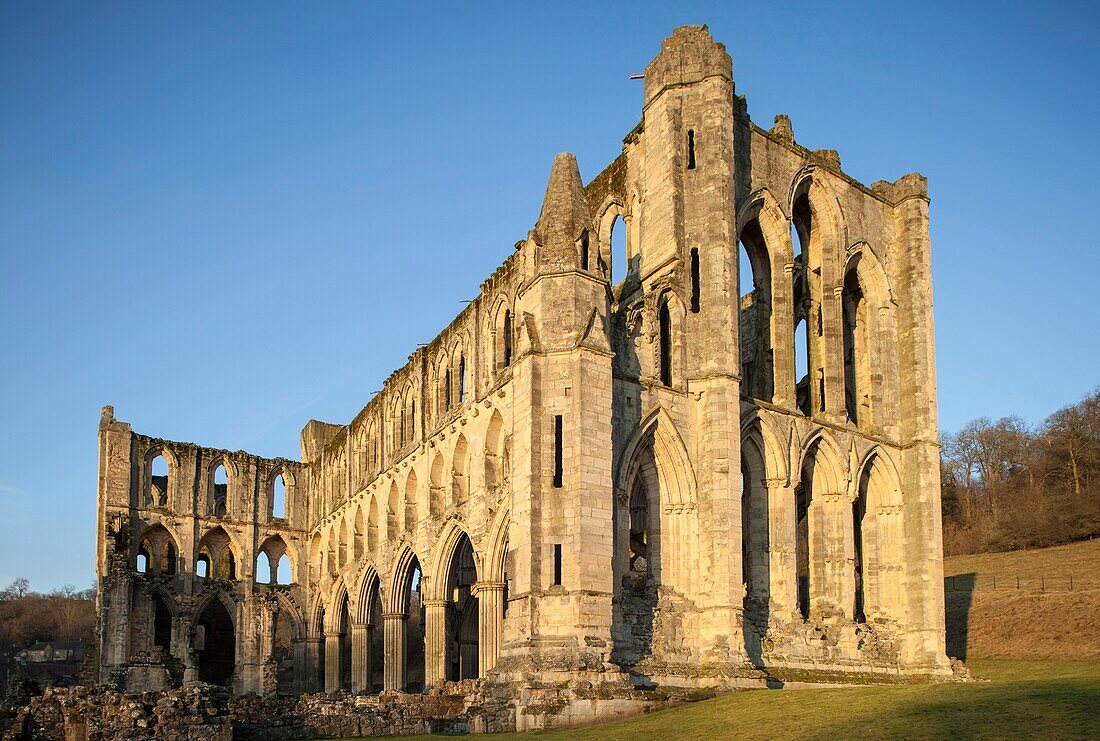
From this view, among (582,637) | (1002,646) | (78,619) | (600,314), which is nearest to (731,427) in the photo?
(600,314)

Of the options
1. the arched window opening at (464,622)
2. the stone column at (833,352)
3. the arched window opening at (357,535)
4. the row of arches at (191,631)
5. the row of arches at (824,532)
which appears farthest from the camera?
the row of arches at (191,631)

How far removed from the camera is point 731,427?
25609 millimetres

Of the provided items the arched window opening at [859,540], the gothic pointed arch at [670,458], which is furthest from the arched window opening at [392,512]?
the arched window opening at [859,540]

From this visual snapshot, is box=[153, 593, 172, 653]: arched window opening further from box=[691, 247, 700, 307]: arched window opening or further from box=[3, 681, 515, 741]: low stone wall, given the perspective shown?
box=[691, 247, 700, 307]: arched window opening

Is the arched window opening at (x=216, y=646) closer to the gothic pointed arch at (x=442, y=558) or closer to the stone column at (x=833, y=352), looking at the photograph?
the gothic pointed arch at (x=442, y=558)

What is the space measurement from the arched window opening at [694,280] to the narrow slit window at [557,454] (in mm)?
4976

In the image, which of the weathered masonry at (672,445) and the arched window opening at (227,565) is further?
the arched window opening at (227,565)

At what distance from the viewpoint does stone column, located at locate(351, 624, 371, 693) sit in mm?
39375

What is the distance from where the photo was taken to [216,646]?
4909 centimetres

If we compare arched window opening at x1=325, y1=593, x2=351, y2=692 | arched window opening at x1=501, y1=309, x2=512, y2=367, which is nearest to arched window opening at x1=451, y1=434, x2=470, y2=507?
arched window opening at x1=501, y1=309, x2=512, y2=367

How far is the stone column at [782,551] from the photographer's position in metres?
27.0

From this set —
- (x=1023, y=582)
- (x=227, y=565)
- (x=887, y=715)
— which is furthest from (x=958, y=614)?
(x=227, y=565)

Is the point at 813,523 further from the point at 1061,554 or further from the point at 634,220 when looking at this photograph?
the point at 1061,554

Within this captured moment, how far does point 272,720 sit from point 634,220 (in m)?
14.8
